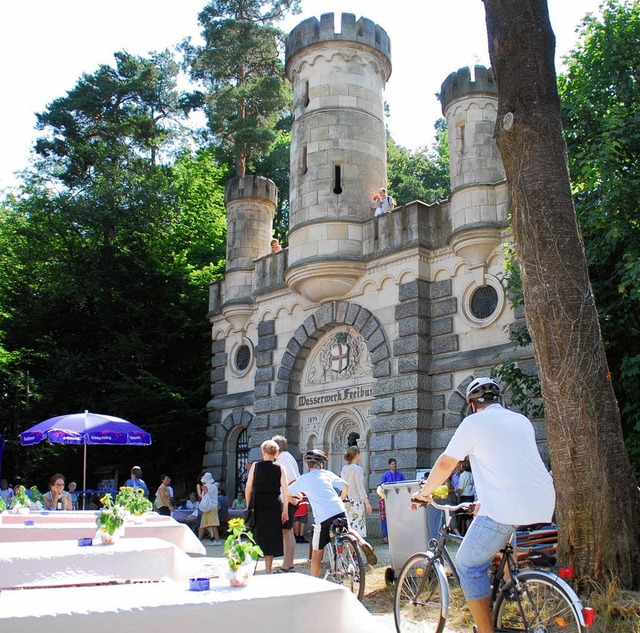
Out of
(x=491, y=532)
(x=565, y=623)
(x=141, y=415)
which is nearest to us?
(x=565, y=623)

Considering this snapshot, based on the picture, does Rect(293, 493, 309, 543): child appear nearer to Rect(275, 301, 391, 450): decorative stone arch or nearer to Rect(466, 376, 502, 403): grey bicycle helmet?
Rect(275, 301, 391, 450): decorative stone arch

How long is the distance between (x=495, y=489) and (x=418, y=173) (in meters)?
34.8

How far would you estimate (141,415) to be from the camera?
23.6 metres

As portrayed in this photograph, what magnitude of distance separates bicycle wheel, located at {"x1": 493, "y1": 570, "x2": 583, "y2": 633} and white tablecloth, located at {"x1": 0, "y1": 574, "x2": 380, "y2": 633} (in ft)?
4.00

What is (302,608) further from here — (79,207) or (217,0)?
Result: (217,0)

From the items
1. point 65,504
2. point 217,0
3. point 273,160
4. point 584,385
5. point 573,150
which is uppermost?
point 217,0

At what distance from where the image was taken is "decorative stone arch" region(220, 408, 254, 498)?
20906 mm

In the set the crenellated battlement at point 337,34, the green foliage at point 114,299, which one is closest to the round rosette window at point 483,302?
the crenellated battlement at point 337,34

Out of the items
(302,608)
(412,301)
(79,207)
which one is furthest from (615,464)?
(79,207)

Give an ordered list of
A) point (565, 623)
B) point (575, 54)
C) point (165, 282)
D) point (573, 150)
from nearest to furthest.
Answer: point (565, 623) → point (573, 150) → point (575, 54) → point (165, 282)

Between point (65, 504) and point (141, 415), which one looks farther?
point (141, 415)

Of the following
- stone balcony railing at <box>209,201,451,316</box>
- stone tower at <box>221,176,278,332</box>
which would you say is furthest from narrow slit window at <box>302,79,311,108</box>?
stone tower at <box>221,176,278,332</box>

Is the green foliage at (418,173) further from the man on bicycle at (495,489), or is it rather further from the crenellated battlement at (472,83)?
the man on bicycle at (495,489)

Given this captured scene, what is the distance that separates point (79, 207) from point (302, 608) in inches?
1056
